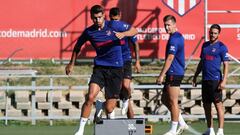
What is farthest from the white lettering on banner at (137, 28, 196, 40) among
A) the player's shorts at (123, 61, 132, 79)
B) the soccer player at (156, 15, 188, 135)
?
the soccer player at (156, 15, 188, 135)

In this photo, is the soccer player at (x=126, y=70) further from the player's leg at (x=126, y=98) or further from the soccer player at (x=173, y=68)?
the soccer player at (x=173, y=68)

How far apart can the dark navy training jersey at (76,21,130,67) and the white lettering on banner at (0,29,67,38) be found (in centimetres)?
769

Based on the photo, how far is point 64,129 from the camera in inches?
623

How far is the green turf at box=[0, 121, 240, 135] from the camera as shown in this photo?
48.8ft

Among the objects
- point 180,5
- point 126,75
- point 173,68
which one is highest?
point 180,5

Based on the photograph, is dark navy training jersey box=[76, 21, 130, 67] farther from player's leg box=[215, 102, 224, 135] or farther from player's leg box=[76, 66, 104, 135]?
player's leg box=[215, 102, 224, 135]

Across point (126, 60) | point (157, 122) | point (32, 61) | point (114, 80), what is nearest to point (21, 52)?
point (32, 61)

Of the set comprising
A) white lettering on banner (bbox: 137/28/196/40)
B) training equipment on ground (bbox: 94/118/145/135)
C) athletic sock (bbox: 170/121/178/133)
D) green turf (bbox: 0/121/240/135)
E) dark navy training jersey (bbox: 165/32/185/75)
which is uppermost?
white lettering on banner (bbox: 137/28/196/40)

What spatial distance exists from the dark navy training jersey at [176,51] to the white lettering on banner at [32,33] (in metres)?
7.15

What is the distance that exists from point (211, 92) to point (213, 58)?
0.56m

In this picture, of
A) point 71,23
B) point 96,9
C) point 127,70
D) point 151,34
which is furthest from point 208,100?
point 71,23

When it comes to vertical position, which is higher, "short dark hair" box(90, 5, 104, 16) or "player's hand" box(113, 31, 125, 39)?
"short dark hair" box(90, 5, 104, 16)

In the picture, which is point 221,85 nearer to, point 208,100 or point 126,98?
point 208,100

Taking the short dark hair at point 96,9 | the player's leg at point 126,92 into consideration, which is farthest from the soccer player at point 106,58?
the player's leg at point 126,92
